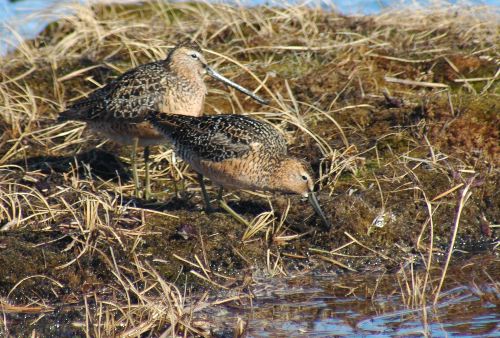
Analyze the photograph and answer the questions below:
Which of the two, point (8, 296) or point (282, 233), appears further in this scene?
point (282, 233)

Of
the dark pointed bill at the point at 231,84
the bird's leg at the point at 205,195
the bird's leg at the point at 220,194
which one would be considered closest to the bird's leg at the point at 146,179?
the bird's leg at the point at 205,195

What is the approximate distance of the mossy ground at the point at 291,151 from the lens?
5.20 meters

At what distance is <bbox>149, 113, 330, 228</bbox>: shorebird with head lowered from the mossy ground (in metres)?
0.16

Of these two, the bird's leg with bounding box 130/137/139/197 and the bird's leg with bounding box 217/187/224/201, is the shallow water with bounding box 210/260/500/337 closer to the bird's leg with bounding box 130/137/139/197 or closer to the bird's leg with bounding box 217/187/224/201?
the bird's leg with bounding box 217/187/224/201

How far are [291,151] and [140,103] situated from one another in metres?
1.10

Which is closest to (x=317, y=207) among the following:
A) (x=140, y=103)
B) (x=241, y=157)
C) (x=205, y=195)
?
(x=241, y=157)

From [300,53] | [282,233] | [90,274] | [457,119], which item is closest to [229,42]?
[300,53]

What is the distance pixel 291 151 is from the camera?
21.5 feet

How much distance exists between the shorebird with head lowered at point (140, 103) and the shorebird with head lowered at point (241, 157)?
53cm

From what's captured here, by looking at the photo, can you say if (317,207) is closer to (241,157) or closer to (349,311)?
(241,157)

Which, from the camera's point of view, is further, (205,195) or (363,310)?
(205,195)

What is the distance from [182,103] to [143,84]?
0.30 meters

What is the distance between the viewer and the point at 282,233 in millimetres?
5488

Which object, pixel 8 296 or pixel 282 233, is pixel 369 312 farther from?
pixel 8 296
